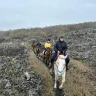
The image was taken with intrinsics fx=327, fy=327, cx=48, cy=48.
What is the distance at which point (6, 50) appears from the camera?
3419 centimetres

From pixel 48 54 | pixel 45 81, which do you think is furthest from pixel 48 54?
pixel 45 81

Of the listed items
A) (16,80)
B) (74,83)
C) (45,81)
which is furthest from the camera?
(74,83)

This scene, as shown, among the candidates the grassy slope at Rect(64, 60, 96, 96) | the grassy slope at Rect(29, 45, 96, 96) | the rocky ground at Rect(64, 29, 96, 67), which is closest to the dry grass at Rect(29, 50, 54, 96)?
the grassy slope at Rect(29, 45, 96, 96)

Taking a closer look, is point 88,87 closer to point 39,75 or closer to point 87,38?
point 39,75

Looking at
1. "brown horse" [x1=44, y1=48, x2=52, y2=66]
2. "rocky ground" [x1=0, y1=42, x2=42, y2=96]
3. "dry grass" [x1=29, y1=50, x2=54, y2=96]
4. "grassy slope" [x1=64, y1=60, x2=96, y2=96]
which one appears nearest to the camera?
"rocky ground" [x1=0, y1=42, x2=42, y2=96]

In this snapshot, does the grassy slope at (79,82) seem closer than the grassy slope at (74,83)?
No

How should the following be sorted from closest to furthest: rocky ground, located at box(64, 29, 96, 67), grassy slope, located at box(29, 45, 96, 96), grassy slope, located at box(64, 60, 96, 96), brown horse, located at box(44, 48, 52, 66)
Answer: grassy slope, located at box(29, 45, 96, 96)
grassy slope, located at box(64, 60, 96, 96)
brown horse, located at box(44, 48, 52, 66)
rocky ground, located at box(64, 29, 96, 67)

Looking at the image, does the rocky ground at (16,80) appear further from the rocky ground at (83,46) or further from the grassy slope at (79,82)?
the rocky ground at (83,46)

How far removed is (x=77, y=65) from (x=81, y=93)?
6.66 m

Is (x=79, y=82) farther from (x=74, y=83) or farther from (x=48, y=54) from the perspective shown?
(x=48, y=54)

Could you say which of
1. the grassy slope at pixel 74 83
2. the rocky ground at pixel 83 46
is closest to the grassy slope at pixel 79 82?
the grassy slope at pixel 74 83

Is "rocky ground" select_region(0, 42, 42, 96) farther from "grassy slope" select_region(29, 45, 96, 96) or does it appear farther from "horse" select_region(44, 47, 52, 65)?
"horse" select_region(44, 47, 52, 65)

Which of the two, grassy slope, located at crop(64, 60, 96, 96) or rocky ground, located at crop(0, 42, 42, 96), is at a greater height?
rocky ground, located at crop(0, 42, 42, 96)

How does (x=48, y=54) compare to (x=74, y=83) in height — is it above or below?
above
